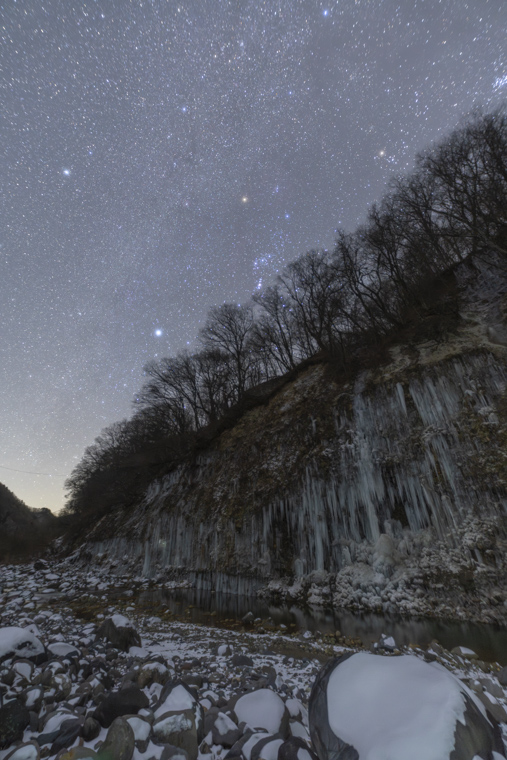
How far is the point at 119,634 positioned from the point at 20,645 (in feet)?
7.37

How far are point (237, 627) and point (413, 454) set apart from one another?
8.32 m

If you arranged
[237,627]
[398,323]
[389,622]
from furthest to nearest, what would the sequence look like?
[398,323] → [237,627] → [389,622]

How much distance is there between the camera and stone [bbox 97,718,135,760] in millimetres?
2330

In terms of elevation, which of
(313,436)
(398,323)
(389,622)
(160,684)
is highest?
(398,323)

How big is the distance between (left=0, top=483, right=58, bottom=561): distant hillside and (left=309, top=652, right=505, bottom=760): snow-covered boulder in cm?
3800

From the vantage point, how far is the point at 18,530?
4056 cm

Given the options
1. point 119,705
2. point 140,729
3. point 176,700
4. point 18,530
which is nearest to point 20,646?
point 119,705

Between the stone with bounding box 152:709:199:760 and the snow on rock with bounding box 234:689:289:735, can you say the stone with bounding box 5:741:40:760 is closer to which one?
the stone with bounding box 152:709:199:760

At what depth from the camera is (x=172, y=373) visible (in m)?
30.1

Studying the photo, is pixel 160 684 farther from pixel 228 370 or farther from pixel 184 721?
pixel 228 370

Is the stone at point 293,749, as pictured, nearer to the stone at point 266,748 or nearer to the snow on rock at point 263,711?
the stone at point 266,748

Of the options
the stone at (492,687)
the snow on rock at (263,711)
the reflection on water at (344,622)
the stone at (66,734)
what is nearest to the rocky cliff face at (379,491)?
the reflection on water at (344,622)

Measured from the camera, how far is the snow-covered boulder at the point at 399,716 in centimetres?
191

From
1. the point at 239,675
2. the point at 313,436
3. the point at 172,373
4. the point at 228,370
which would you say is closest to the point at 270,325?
the point at 228,370
